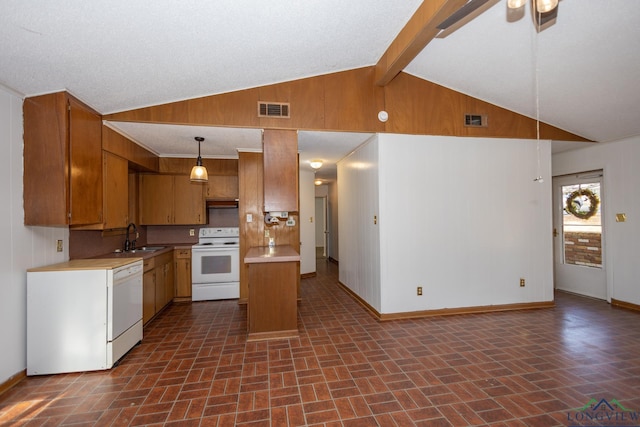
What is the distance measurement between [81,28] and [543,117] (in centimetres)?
552

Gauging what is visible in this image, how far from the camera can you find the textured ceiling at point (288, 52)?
2094 millimetres

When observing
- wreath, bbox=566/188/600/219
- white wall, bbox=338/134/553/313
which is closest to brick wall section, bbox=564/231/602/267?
wreath, bbox=566/188/600/219

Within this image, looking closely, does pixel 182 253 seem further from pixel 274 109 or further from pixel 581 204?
pixel 581 204

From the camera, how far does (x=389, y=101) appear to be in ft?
12.8

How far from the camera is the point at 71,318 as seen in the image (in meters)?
2.58

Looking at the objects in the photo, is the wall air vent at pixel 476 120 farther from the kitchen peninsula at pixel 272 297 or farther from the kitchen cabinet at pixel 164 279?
the kitchen cabinet at pixel 164 279

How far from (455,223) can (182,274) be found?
443cm

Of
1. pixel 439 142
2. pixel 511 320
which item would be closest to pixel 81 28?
pixel 439 142

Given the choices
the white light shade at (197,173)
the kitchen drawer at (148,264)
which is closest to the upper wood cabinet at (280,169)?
the white light shade at (197,173)

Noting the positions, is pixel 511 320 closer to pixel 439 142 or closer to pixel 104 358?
pixel 439 142

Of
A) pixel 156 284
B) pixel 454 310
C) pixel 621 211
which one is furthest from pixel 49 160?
pixel 621 211

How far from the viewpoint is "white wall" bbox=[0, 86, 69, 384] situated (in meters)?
2.36

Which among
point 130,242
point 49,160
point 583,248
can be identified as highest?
point 49,160

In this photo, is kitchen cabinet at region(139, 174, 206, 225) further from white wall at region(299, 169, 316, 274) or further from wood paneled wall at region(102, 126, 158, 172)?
white wall at region(299, 169, 316, 274)
